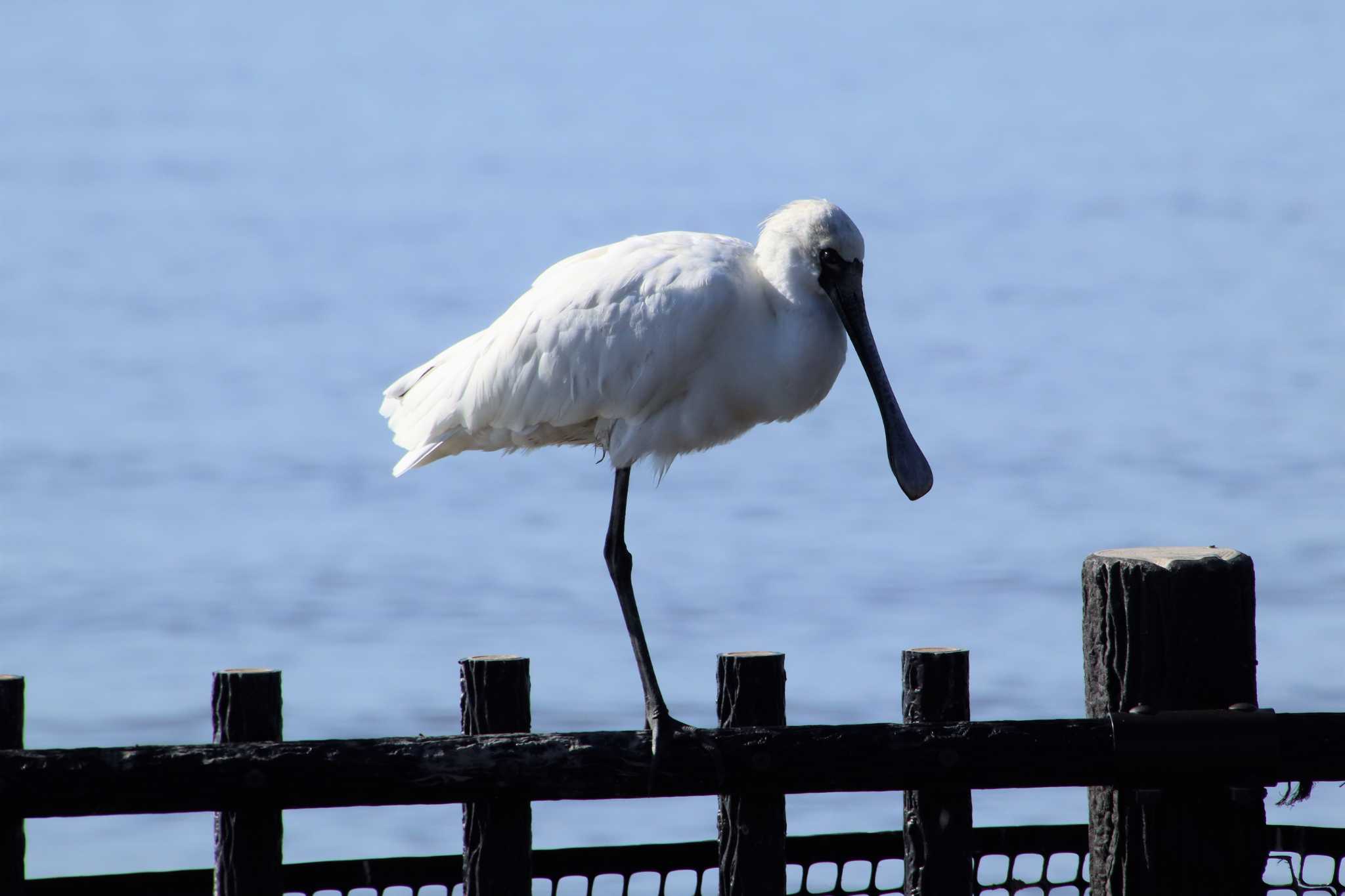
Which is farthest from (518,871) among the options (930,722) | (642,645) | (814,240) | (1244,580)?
(814,240)

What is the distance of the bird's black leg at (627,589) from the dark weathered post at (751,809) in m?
0.43

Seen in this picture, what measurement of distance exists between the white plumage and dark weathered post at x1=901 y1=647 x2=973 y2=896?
52.7 inches

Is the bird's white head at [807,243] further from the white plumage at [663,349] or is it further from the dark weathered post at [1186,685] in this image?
the dark weathered post at [1186,685]

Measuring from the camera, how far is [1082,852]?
4.04 meters

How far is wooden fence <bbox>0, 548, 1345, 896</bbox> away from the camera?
3041 millimetres

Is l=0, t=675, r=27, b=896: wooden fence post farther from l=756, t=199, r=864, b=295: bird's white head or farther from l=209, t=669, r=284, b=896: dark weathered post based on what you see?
l=756, t=199, r=864, b=295: bird's white head

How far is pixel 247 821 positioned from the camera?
10.4ft

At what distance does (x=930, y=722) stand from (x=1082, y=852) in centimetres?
101

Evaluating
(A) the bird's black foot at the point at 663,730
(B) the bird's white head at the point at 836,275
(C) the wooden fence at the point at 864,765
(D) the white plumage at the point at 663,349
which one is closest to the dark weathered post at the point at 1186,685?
(C) the wooden fence at the point at 864,765

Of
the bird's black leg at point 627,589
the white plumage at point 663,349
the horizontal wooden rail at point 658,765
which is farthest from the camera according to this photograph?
the white plumage at point 663,349

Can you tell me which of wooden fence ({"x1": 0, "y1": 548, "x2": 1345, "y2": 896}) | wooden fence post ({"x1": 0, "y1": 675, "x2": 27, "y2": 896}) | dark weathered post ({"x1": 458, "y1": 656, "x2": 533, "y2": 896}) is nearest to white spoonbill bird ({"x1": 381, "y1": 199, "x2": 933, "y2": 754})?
dark weathered post ({"x1": 458, "y1": 656, "x2": 533, "y2": 896})

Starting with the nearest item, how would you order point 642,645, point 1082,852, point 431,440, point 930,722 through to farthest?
point 930,722, point 1082,852, point 642,645, point 431,440

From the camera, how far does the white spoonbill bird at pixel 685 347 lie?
4496 millimetres

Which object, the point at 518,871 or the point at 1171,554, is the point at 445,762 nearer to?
the point at 518,871
